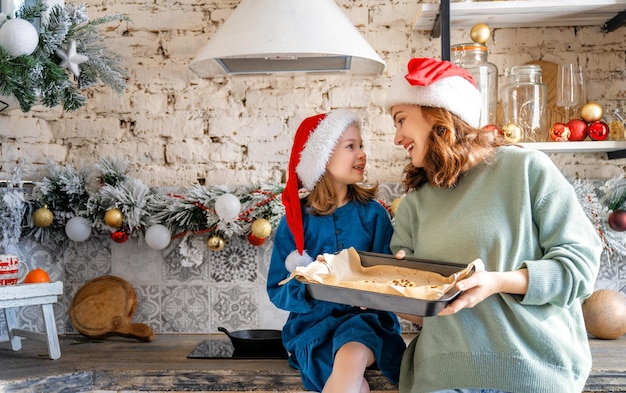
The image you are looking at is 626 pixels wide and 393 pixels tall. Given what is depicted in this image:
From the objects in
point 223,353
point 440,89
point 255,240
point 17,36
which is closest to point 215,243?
point 255,240

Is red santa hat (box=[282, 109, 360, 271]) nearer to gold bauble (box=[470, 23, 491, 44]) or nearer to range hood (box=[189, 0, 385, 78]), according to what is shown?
range hood (box=[189, 0, 385, 78])

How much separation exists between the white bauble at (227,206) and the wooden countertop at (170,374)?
0.54 metres

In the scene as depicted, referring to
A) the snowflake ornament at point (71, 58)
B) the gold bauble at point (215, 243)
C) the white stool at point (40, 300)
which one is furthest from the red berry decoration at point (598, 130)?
the white stool at point (40, 300)

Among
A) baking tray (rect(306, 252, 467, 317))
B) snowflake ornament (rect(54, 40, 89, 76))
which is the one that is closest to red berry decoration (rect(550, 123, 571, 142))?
baking tray (rect(306, 252, 467, 317))

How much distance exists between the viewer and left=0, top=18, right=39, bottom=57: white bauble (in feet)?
5.93

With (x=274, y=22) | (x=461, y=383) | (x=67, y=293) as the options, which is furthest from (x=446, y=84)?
(x=67, y=293)

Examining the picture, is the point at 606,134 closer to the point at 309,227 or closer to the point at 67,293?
the point at 309,227

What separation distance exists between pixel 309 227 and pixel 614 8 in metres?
1.42

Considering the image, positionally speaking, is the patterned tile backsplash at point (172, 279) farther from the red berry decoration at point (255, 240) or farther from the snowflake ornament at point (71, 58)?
the snowflake ornament at point (71, 58)

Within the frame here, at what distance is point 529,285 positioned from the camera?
154cm

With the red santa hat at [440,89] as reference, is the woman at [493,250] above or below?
below

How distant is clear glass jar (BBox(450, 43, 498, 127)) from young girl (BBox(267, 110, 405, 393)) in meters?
0.55

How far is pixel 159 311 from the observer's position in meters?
2.75

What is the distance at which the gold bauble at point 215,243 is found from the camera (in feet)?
8.41
